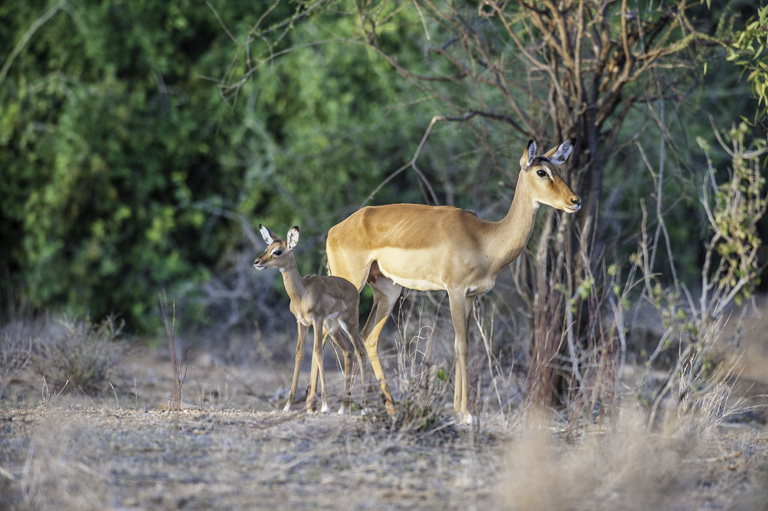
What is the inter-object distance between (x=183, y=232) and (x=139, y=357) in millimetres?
2706

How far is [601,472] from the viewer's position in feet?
16.1

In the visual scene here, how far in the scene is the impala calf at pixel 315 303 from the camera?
21.2ft

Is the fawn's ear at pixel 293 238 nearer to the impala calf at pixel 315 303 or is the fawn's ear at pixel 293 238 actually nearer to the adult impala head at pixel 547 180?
the impala calf at pixel 315 303

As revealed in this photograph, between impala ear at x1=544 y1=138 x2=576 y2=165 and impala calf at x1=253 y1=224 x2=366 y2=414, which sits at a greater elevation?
impala ear at x1=544 y1=138 x2=576 y2=165

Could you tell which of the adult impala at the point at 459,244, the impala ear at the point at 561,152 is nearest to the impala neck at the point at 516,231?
the adult impala at the point at 459,244

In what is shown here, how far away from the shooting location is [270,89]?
46.4ft

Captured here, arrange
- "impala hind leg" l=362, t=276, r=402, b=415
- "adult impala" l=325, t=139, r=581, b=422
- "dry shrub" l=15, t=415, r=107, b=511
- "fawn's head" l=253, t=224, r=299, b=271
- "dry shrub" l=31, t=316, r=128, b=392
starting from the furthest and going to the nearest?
"dry shrub" l=31, t=316, r=128, b=392 → "impala hind leg" l=362, t=276, r=402, b=415 → "adult impala" l=325, t=139, r=581, b=422 → "fawn's head" l=253, t=224, r=299, b=271 → "dry shrub" l=15, t=415, r=107, b=511

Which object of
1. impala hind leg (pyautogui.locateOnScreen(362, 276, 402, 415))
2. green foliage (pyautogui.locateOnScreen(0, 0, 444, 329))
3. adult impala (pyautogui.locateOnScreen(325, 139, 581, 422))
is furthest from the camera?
green foliage (pyautogui.locateOnScreen(0, 0, 444, 329))

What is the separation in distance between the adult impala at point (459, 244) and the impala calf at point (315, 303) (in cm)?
36

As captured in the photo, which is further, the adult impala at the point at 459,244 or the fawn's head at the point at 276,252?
the adult impala at the point at 459,244

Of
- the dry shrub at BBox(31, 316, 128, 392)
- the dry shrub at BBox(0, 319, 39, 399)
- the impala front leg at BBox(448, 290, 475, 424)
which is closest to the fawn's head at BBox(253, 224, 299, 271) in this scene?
the impala front leg at BBox(448, 290, 475, 424)

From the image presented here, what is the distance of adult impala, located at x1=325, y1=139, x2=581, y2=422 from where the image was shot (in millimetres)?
6621

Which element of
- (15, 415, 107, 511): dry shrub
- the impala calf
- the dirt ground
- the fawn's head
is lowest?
the dirt ground

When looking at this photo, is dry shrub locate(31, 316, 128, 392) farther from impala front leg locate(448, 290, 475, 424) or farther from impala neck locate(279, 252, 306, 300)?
impala front leg locate(448, 290, 475, 424)
